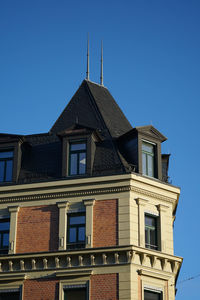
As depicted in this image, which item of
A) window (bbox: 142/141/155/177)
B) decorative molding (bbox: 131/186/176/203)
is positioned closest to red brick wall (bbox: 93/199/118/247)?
decorative molding (bbox: 131/186/176/203)

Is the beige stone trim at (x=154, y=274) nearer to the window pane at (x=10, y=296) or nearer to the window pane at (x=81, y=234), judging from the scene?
the window pane at (x=81, y=234)

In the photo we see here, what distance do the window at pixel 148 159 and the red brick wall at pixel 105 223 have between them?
2770mm

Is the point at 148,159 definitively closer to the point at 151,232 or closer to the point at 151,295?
the point at 151,232

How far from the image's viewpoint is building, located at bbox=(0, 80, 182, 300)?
30469mm

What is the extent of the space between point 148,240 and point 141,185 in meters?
2.84

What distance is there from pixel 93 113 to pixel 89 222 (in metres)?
7.88

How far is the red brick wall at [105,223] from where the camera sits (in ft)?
102

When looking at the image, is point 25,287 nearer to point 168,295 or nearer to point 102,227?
point 102,227

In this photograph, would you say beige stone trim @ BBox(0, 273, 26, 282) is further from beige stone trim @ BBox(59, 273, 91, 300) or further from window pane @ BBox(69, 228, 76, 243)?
window pane @ BBox(69, 228, 76, 243)

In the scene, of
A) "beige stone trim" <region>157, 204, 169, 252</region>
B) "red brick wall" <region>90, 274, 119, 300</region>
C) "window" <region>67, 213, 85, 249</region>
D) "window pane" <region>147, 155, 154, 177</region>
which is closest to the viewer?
"red brick wall" <region>90, 274, 119, 300</region>

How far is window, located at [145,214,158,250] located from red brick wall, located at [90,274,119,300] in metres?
2.73

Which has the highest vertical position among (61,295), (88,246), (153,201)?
(153,201)

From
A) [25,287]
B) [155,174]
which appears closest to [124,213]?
[155,174]

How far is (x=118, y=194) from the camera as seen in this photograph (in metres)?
32.0
